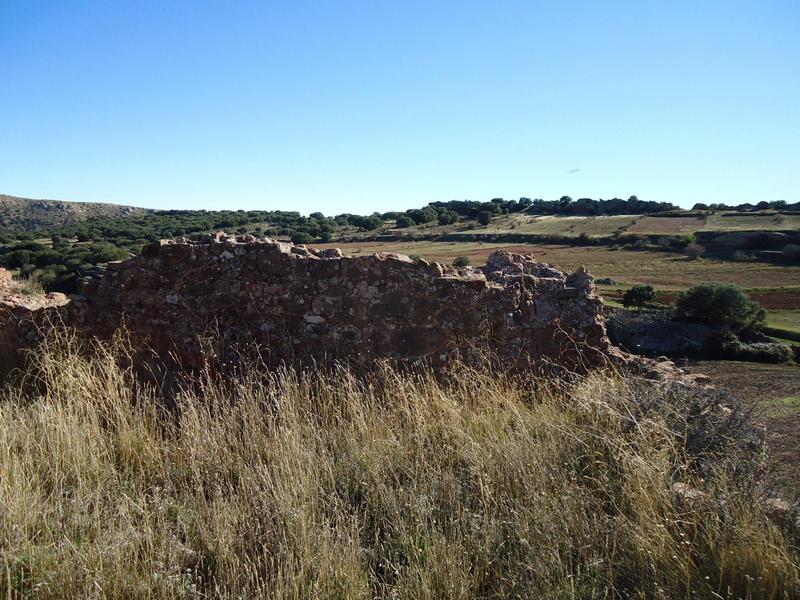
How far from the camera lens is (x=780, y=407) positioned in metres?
9.57

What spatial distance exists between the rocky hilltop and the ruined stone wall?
0.04ft

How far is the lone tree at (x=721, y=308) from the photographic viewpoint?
65.9 ft

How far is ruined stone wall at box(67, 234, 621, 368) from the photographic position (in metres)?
5.44

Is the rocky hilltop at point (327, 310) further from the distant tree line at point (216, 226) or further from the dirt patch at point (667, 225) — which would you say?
the dirt patch at point (667, 225)

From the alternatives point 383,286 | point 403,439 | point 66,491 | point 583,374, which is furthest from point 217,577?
point 583,374

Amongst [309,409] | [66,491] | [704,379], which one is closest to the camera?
[66,491]

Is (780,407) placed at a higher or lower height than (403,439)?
lower

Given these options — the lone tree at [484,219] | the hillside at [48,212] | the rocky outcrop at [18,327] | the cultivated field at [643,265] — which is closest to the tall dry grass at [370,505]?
the rocky outcrop at [18,327]

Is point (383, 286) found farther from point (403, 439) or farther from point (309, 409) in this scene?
point (403, 439)

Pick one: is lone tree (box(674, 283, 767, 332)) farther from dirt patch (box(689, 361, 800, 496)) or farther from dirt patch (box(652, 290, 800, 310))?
dirt patch (box(652, 290, 800, 310))

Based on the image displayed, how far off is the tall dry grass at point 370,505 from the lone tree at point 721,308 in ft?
62.8

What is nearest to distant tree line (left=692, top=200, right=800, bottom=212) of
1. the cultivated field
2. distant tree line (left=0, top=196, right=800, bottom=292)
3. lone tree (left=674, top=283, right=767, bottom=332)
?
distant tree line (left=0, top=196, right=800, bottom=292)

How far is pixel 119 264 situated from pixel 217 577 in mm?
4127

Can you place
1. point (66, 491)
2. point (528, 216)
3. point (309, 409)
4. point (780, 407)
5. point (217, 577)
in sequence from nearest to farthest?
point (217, 577) → point (66, 491) → point (309, 409) → point (780, 407) → point (528, 216)
